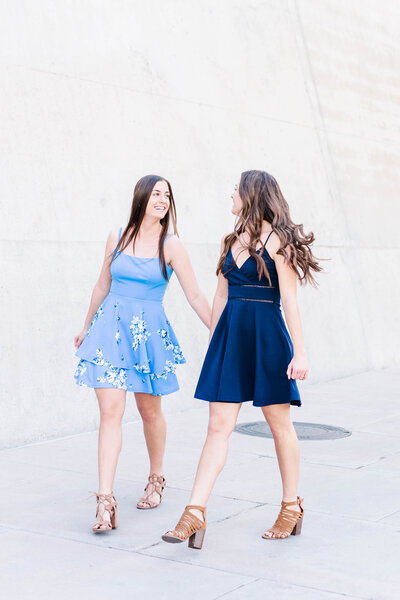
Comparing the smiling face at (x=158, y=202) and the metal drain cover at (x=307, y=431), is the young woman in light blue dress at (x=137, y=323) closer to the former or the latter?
the smiling face at (x=158, y=202)

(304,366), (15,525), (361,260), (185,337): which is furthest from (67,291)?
(361,260)

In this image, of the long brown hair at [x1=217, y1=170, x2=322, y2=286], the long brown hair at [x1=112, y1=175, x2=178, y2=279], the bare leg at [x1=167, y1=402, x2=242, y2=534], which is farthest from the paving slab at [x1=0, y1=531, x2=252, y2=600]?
the long brown hair at [x1=112, y1=175, x2=178, y2=279]

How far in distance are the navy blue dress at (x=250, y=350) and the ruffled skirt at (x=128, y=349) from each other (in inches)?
19.7

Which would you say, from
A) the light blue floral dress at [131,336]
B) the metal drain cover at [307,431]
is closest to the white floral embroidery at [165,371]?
A: the light blue floral dress at [131,336]

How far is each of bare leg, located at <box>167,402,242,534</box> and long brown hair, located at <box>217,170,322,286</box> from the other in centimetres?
69

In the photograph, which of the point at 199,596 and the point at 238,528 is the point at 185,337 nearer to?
the point at 238,528

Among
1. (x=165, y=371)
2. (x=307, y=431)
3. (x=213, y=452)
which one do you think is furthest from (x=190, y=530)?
(x=307, y=431)

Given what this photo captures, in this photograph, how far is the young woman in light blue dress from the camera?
15.8 ft

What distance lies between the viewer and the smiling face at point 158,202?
5004 mm

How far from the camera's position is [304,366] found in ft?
14.3

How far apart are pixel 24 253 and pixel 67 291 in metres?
0.51

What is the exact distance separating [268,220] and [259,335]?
0.59m

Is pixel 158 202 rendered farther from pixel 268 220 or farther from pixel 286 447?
pixel 286 447

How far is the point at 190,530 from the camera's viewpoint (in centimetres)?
421
